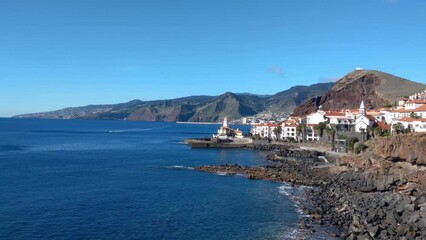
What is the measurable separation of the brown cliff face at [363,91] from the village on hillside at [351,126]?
34473mm

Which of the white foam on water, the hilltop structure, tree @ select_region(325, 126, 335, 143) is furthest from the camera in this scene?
tree @ select_region(325, 126, 335, 143)

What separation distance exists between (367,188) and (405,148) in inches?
267

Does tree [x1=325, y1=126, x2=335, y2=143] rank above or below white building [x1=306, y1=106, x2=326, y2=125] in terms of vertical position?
below

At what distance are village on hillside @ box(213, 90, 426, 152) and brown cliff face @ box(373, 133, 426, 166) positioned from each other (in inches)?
600

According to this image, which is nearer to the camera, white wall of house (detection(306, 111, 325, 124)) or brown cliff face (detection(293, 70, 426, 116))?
white wall of house (detection(306, 111, 325, 124))

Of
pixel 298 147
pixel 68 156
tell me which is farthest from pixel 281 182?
pixel 68 156

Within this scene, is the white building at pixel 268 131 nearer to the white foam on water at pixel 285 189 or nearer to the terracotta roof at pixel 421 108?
the terracotta roof at pixel 421 108

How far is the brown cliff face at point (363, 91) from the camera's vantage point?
459 ft

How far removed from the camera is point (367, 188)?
47156 mm

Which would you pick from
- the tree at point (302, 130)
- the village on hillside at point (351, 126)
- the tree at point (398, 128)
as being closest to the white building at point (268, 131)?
the village on hillside at point (351, 126)

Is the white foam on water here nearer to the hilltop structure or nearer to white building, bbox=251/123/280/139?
the hilltop structure

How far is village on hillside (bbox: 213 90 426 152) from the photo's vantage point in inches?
2960

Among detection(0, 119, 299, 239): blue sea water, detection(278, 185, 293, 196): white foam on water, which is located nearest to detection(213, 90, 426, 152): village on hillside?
detection(278, 185, 293, 196): white foam on water

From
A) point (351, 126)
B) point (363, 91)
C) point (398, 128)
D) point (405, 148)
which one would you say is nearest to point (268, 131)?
point (351, 126)
